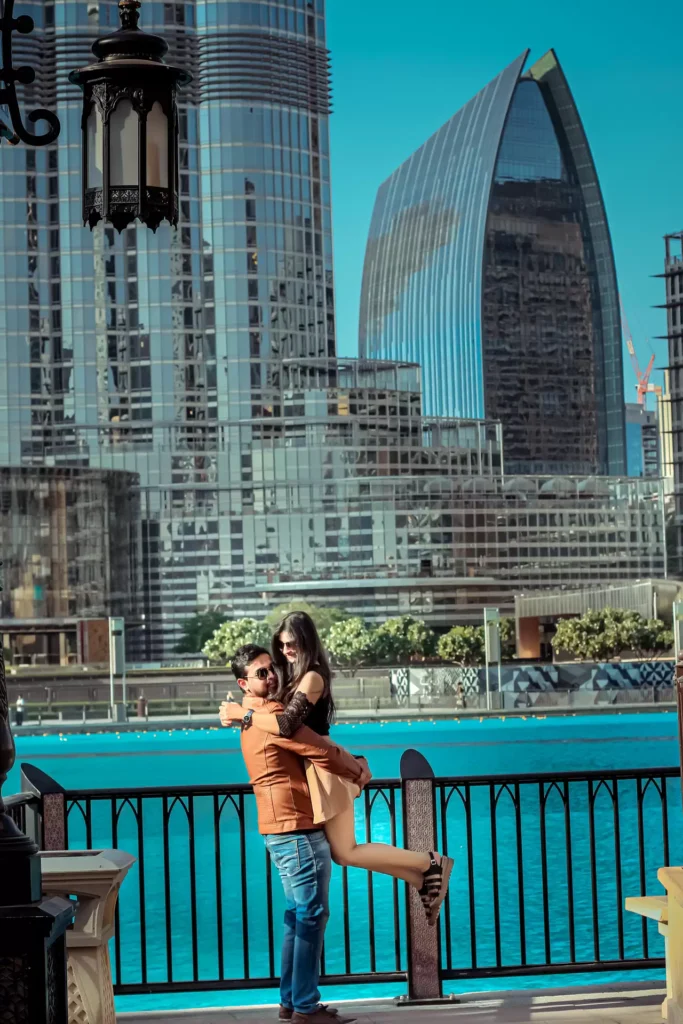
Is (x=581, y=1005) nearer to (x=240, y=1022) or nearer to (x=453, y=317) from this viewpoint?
(x=240, y=1022)

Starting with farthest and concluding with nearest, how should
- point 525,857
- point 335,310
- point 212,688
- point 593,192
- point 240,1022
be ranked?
point 593,192 → point 335,310 → point 212,688 → point 525,857 → point 240,1022

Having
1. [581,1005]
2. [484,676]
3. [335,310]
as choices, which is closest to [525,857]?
[581,1005]

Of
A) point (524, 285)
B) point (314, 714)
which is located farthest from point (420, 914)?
point (524, 285)

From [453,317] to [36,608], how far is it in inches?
2478

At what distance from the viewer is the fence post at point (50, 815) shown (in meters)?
7.56

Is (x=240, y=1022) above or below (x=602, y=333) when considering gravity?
below

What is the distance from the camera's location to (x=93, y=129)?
5867 mm

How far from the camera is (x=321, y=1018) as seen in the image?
6836 mm

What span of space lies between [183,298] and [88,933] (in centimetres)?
11756

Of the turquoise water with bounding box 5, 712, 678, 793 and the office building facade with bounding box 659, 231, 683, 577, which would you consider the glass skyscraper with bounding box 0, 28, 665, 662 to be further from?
the turquoise water with bounding box 5, 712, 678, 793

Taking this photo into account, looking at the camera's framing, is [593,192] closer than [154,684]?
No

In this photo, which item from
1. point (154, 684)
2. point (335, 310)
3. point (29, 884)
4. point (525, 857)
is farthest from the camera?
point (335, 310)

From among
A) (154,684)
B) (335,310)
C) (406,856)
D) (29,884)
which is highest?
(335,310)

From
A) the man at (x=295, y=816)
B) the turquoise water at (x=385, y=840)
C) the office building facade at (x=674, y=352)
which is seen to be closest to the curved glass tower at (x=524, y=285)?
the office building facade at (x=674, y=352)
